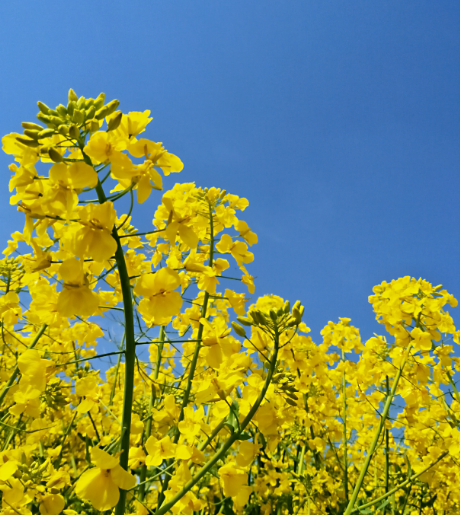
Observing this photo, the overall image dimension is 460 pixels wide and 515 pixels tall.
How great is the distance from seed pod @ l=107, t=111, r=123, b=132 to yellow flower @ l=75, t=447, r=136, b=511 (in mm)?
1210

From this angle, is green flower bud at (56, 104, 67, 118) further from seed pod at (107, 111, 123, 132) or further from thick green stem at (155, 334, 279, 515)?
thick green stem at (155, 334, 279, 515)

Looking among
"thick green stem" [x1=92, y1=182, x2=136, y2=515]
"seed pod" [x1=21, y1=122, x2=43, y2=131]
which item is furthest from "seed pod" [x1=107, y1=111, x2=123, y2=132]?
"seed pod" [x1=21, y1=122, x2=43, y2=131]

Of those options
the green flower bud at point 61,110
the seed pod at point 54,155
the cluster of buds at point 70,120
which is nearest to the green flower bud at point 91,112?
the cluster of buds at point 70,120

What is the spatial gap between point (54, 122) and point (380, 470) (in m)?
5.41

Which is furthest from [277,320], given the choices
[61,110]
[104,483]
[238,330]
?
[61,110]

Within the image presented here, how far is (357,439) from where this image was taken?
195 inches

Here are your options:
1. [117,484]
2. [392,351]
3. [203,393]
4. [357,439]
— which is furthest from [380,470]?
[117,484]

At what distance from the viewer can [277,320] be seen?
1.94 meters

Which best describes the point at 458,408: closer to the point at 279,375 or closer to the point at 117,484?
the point at 279,375

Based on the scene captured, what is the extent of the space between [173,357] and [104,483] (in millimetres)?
940

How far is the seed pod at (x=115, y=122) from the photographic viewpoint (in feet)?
4.86

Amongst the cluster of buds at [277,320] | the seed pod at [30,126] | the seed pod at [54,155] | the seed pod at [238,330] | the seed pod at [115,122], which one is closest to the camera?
the seed pod at [54,155]

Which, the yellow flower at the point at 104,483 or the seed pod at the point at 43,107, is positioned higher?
the seed pod at the point at 43,107

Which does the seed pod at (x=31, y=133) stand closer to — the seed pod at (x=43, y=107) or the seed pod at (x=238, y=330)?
the seed pod at (x=43, y=107)
